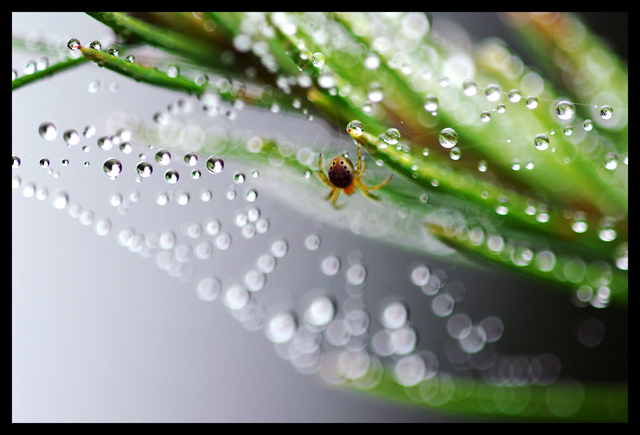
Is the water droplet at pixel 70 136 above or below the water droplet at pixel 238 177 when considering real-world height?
below

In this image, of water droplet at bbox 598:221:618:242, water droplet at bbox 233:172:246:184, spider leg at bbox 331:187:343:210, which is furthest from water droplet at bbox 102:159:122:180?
water droplet at bbox 598:221:618:242

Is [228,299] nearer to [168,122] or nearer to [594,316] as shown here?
[168,122]

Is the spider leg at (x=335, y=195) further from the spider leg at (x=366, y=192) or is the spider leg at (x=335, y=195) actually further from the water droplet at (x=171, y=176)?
the water droplet at (x=171, y=176)

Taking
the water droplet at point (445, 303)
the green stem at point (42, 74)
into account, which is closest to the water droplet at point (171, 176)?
the green stem at point (42, 74)

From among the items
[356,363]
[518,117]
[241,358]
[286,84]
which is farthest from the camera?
[241,358]

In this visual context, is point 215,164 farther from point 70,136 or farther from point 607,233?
point 607,233

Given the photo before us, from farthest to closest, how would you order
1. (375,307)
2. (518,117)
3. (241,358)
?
1. (241,358)
2. (375,307)
3. (518,117)

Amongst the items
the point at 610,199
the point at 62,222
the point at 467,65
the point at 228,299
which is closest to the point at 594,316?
the point at 610,199
